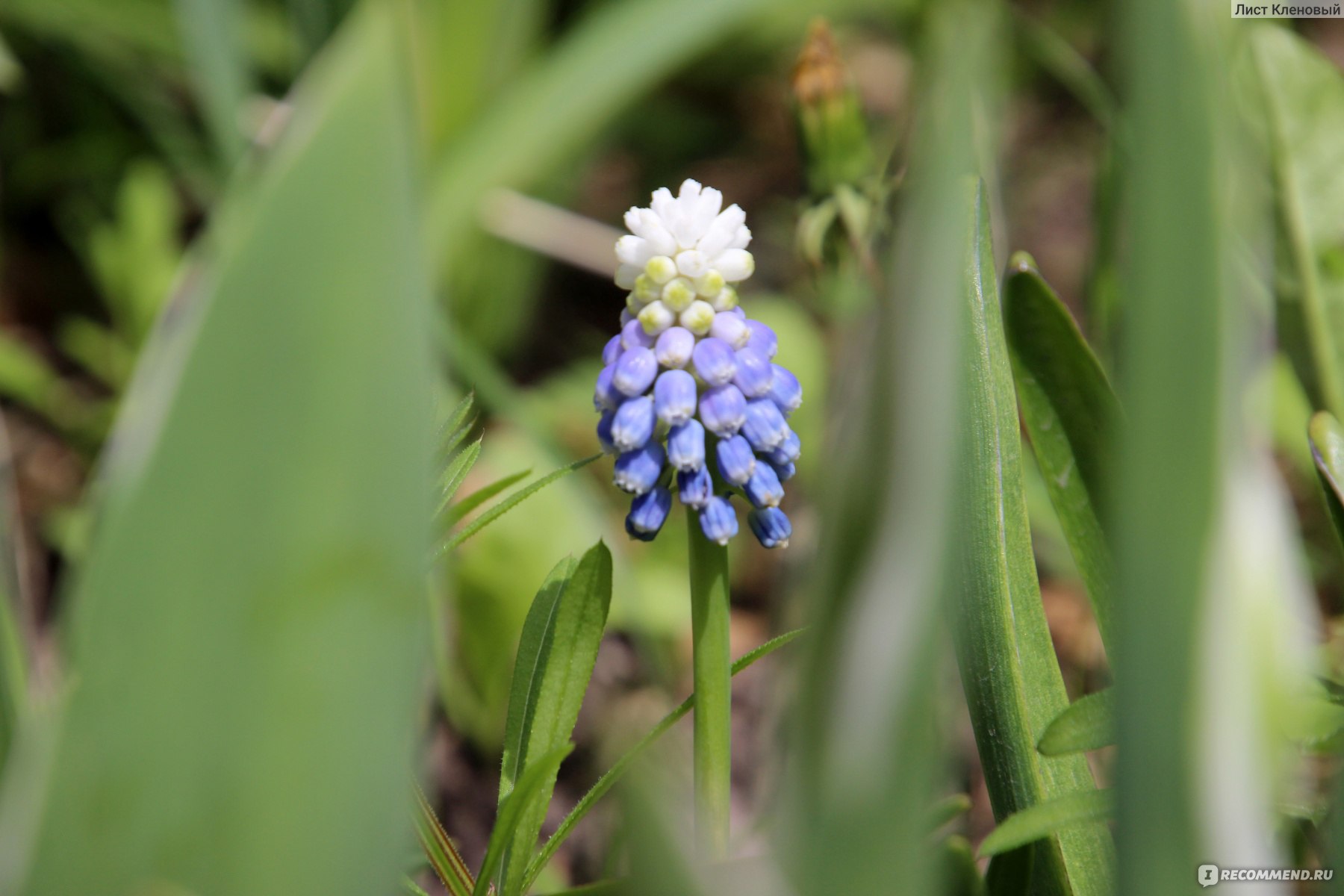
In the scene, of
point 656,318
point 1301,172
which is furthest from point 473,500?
point 1301,172

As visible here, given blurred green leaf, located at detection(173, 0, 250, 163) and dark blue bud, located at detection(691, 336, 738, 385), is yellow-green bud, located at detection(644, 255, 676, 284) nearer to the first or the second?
dark blue bud, located at detection(691, 336, 738, 385)

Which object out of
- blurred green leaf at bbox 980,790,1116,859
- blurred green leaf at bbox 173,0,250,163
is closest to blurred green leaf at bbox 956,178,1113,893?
blurred green leaf at bbox 980,790,1116,859

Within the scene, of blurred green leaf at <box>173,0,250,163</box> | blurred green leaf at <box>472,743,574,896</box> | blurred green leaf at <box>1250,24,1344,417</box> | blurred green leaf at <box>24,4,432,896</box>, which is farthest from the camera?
blurred green leaf at <box>173,0,250,163</box>

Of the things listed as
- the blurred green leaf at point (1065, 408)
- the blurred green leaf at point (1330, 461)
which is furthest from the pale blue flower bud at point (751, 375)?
the blurred green leaf at point (1330, 461)

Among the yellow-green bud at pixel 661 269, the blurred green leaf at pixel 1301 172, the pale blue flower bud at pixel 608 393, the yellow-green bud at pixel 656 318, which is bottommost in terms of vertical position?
the pale blue flower bud at pixel 608 393

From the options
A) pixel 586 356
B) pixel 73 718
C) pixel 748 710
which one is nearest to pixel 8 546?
pixel 73 718

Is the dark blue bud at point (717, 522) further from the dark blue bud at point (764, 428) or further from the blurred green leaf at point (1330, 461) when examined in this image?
the blurred green leaf at point (1330, 461)

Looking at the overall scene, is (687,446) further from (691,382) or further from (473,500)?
(473,500)

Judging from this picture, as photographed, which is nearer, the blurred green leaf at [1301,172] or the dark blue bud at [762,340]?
the dark blue bud at [762,340]
